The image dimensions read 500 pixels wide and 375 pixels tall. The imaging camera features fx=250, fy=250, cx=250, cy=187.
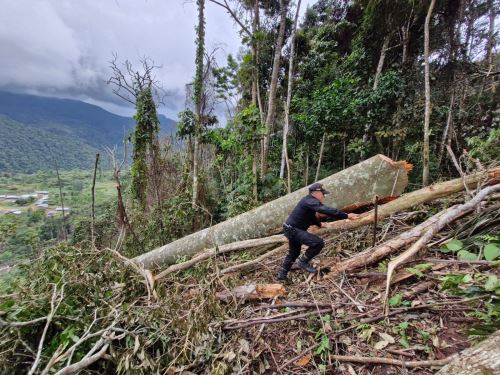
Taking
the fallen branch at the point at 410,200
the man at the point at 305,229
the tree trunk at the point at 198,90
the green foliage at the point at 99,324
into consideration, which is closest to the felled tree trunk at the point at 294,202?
the fallen branch at the point at 410,200

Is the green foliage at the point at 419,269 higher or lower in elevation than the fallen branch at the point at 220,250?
higher

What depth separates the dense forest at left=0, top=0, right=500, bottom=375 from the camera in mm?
2379

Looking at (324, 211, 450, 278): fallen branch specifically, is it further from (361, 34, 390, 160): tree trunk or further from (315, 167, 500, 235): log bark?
(361, 34, 390, 160): tree trunk

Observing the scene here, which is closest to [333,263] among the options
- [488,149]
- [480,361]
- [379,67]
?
[480,361]

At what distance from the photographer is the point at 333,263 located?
3832 millimetres

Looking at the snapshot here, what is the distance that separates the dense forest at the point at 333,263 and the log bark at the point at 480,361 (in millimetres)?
13

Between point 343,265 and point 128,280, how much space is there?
3.36 m

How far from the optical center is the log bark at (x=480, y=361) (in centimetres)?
132

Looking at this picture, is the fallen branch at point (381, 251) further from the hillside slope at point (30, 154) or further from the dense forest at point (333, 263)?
the hillside slope at point (30, 154)

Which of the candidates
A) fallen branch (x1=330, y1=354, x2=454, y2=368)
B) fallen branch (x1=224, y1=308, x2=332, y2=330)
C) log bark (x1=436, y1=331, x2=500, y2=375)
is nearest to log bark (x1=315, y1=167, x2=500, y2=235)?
fallen branch (x1=224, y1=308, x2=332, y2=330)

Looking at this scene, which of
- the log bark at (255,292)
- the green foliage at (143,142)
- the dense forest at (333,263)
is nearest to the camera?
the dense forest at (333,263)

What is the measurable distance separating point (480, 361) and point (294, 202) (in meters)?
3.70

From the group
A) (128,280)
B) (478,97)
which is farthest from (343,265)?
(478,97)

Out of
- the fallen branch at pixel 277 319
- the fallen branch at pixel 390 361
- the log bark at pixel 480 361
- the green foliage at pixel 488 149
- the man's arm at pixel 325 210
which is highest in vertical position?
the green foliage at pixel 488 149
